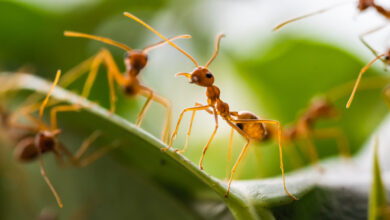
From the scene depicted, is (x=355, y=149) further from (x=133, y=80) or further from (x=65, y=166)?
(x=65, y=166)

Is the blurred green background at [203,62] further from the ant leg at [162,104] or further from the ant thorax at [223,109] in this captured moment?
the ant thorax at [223,109]

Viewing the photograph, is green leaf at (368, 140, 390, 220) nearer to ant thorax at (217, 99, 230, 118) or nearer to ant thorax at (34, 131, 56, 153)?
ant thorax at (217, 99, 230, 118)

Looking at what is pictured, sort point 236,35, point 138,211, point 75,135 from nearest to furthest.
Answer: point 138,211, point 75,135, point 236,35

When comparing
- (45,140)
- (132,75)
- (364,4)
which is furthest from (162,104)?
(364,4)

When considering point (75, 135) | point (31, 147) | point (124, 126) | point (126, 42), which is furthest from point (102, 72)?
point (124, 126)

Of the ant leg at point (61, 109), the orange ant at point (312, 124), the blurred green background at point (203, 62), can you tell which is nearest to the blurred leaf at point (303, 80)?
the blurred green background at point (203, 62)

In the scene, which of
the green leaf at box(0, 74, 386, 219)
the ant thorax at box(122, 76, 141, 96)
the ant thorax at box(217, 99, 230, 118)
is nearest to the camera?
the green leaf at box(0, 74, 386, 219)

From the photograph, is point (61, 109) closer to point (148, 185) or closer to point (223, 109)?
point (148, 185)

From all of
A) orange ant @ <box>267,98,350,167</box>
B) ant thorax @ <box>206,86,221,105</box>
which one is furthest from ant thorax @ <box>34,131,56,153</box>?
orange ant @ <box>267,98,350,167</box>

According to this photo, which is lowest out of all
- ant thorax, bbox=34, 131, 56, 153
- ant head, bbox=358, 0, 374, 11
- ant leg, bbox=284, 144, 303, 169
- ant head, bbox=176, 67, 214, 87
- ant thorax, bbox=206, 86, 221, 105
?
ant leg, bbox=284, 144, 303, 169
